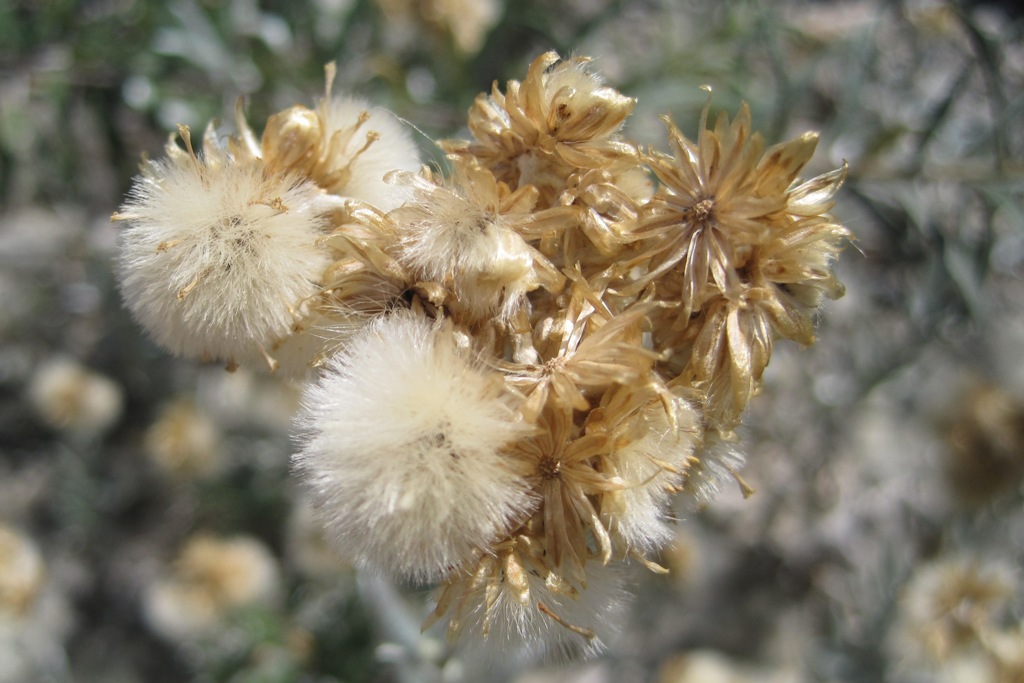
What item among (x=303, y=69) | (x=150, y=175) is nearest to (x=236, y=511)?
(x=303, y=69)

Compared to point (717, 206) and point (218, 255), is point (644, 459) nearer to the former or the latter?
point (717, 206)

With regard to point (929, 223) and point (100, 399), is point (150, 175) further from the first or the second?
point (100, 399)

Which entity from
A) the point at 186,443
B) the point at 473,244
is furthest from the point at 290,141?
the point at 186,443

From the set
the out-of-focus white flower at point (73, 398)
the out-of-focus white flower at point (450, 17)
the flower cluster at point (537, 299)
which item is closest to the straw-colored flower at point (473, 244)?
the flower cluster at point (537, 299)

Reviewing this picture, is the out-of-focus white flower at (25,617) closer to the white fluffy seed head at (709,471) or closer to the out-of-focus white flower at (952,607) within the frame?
the white fluffy seed head at (709,471)

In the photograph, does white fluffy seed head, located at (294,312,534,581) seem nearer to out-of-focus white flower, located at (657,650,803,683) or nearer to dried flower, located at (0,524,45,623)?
out-of-focus white flower, located at (657,650,803,683)

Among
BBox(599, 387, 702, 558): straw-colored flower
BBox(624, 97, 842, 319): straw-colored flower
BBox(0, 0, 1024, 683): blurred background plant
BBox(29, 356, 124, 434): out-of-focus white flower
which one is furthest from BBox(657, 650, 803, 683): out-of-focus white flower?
BBox(29, 356, 124, 434): out-of-focus white flower

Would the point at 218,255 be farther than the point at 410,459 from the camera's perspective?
Yes
